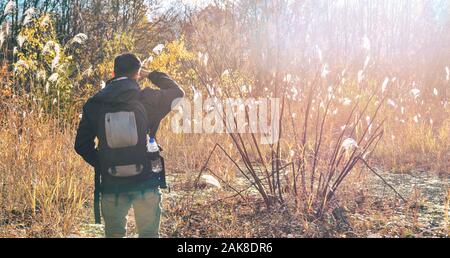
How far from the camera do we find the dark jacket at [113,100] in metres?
2.36

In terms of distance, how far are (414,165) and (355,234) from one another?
8.95 ft

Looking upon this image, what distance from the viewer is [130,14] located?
1088 centimetres

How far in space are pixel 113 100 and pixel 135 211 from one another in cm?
64

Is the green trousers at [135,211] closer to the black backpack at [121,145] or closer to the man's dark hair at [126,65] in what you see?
the black backpack at [121,145]

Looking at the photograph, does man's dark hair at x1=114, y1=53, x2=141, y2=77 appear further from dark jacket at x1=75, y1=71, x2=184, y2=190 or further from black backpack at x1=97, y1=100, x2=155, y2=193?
black backpack at x1=97, y1=100, x2=155, y2=193

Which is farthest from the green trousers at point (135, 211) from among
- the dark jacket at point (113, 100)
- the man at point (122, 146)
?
the dark jacket at point (113, 100)

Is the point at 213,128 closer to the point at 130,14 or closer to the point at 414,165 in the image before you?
the point at 414,165

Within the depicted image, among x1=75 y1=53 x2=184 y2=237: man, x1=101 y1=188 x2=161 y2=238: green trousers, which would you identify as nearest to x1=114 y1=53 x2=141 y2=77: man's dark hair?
x1=75 y1=53 x2=184 y2=237: man

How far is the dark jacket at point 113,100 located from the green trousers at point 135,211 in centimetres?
24

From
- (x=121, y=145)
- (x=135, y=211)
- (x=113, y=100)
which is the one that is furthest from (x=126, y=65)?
(x=135, y=211)

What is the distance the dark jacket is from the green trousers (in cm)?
24

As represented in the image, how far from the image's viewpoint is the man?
2.35 meters
